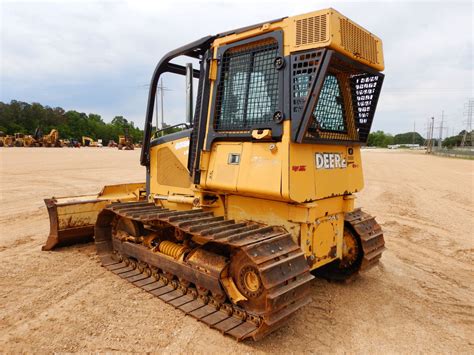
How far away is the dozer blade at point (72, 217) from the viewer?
5699 mm

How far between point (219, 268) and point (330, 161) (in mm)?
1769

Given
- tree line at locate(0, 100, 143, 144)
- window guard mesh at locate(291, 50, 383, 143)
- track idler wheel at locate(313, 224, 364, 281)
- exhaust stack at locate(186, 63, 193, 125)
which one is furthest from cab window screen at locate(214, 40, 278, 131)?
tree line at locate(0, 100, 143, 144)

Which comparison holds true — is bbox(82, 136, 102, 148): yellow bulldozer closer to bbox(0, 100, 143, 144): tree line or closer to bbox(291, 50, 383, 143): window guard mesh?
bbox(0, 100, 143, 144): tree line

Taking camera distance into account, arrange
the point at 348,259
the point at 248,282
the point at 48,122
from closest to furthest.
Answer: the point at 248,282 < the point at 348,259 < the point at 48,122

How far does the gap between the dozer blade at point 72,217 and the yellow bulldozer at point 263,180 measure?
1.10 meters

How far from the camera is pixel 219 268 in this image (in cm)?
363

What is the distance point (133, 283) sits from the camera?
449 cm

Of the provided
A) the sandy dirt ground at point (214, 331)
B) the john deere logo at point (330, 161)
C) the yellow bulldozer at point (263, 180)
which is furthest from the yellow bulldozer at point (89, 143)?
the john deere logo at point (330, 161)

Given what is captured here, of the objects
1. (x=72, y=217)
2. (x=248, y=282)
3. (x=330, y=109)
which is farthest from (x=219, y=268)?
(x=72, y=217)

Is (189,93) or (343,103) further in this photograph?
(189,93)

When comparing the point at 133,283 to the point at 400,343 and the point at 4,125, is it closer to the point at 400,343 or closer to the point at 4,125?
the point at 400,343

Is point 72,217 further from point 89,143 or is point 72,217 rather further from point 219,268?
point 89,143

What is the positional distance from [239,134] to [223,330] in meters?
2.05

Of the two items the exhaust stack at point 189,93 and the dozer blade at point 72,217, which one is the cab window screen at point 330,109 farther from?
the dozer blade at point 72,217
